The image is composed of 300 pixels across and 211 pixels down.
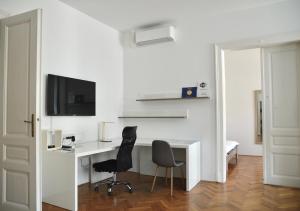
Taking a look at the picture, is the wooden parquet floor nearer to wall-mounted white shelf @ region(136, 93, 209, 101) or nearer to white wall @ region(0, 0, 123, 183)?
white wall @ region(0, 0, 123, 183)

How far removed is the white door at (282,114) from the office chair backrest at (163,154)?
164 cm

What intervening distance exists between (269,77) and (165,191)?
250 cm

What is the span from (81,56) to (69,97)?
0.82 m

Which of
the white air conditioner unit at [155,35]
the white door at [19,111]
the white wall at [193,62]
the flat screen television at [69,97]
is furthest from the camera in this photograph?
the white air conditioner unit at [155,35]

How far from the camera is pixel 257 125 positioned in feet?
22.4

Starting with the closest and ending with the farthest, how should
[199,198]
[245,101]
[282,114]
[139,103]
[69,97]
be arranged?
1. [199,198]
2. [69,97]
3. [282,114]
4. [139,103]
5. [245,101]

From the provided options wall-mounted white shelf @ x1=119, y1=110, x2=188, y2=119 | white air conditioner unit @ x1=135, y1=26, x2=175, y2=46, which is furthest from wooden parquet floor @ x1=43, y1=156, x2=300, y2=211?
white air conditioner unit @ x1=135, y1=26, x2=175, y2=46

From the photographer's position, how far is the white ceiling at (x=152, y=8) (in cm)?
381

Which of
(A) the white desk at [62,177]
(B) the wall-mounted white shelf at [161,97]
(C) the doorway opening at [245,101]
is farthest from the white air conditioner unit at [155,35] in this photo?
(C) the doorway opening at [245,101]

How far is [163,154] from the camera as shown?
368cm

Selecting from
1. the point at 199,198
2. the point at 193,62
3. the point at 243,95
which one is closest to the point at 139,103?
the point at 193,62

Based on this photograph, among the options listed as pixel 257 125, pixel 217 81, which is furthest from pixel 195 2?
pixel 257 125

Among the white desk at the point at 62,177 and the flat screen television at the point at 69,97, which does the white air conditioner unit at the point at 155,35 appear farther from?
the white desk at the point at 62,177

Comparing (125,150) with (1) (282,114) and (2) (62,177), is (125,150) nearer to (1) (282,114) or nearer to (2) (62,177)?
(2) (62,177)
